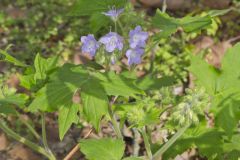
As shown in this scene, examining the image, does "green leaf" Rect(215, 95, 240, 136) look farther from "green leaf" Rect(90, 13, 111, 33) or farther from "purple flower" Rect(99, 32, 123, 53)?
"green leaf" Rect(90, 13, 111, 33)

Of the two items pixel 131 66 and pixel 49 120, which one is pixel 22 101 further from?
pixel 49 120

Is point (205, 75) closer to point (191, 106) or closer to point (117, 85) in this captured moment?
point (191, 106)

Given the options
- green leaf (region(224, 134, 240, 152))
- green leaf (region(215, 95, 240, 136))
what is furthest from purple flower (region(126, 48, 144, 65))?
green leaf (region(224, 134, 240, 152))

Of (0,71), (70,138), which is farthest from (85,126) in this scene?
(0,71)

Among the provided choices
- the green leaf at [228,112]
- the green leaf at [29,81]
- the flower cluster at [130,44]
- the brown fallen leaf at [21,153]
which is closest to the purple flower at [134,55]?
the flower cluster at [130,44]

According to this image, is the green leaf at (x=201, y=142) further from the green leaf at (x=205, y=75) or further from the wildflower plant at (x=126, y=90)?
the green leaf at (x=205, y=75)

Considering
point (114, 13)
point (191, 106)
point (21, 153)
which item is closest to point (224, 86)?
point (191, 106)
